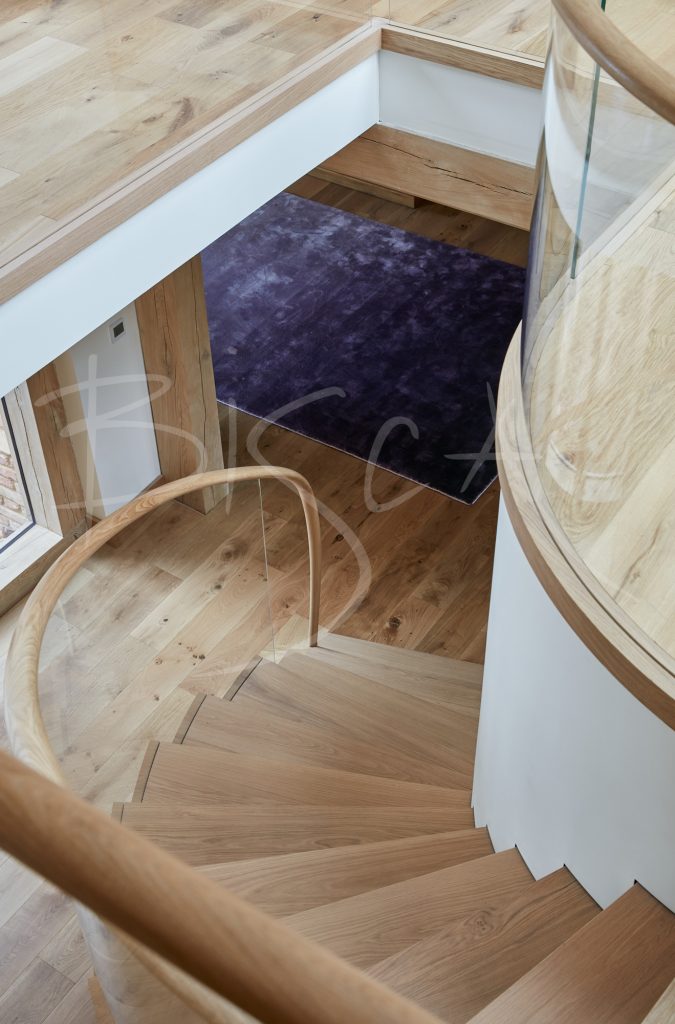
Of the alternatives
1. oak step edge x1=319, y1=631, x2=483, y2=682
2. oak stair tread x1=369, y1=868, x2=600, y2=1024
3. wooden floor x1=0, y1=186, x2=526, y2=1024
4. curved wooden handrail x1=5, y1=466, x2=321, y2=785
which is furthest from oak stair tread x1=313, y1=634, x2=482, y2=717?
oak stair tread x1=369, y1=868, x2=600, y2=1024

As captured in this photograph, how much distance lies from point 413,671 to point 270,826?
119cm

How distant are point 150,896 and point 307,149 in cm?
311

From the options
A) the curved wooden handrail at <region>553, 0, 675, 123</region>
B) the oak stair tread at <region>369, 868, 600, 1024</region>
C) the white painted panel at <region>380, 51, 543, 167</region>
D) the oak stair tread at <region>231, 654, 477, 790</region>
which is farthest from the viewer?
the oak stair tread at <region>231, 654, 477, 790</region>

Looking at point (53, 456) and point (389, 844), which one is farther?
point (53, 456)

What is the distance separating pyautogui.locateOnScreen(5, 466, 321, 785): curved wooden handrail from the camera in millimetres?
2061

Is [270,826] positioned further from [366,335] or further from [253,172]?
[366,335]

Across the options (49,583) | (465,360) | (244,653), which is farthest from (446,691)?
(465,360)

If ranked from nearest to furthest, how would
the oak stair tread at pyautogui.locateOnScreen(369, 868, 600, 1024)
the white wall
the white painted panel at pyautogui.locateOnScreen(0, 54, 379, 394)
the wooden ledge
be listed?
the wooden ledge → the oak stair tread at pyautogui.locateOnScreen(369, 868, 600, 1024) → the white painted panel at pyautogui.locateOnScreen(0, 54, 379, 394) → the white wall

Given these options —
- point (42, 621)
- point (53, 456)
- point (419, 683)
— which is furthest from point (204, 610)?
point (53, 456)

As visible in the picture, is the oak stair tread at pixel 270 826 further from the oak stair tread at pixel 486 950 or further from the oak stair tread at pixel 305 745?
the oak stair tread at pixel 486 950

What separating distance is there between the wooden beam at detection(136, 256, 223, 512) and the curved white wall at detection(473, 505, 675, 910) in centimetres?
258

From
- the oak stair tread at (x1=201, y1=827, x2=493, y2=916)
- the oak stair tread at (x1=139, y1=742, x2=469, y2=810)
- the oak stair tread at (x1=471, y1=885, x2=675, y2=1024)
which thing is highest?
the oak stair tread at (x1=471, y1=885, x2=675, y2=1024)

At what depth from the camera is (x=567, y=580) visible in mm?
1787

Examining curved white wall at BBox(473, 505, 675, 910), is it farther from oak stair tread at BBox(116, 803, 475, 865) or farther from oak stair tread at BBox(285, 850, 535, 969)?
oak stair tread at BBox(116, 803, 475, 865)
